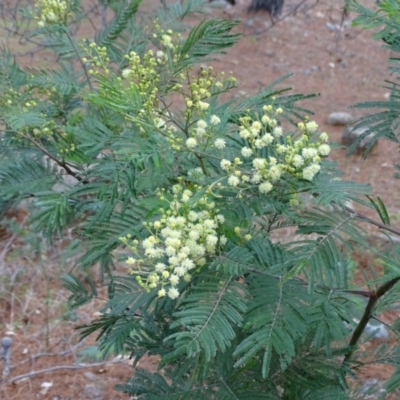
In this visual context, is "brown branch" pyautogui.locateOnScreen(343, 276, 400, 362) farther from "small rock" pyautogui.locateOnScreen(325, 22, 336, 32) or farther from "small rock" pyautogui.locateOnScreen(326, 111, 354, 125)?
"small rock" pyautogui.locateOnScreen(325, 22, 336, 32)

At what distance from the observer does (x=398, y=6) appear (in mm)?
1029

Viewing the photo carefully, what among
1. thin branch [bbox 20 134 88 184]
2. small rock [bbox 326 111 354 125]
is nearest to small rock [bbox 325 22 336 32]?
small rock [bbox 326 111 354 125]

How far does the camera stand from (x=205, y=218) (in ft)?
3.18

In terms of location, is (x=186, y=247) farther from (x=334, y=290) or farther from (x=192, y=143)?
(x=334, y=290)

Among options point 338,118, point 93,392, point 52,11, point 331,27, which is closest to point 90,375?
point 93,392

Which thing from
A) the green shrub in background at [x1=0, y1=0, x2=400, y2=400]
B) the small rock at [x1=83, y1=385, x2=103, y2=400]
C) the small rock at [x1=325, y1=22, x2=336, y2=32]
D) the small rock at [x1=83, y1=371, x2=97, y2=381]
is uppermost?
the green shrub in background at [x1=0, y1=0, x2=400, y2=400]

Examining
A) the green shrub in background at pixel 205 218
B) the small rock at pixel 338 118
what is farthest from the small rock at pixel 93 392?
the small rock at pixel 338 118

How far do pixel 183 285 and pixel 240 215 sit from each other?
0.59 feet

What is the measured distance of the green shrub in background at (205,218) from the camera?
0.95 metres

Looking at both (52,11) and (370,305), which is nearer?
(370,305)

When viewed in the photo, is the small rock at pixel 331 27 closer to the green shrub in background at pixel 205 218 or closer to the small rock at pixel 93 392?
the small rock at pixel 93 392

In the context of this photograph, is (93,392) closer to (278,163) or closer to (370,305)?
(370,305)

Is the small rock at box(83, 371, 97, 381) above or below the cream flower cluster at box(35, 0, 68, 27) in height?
below

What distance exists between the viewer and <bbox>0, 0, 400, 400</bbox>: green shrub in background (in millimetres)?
950
